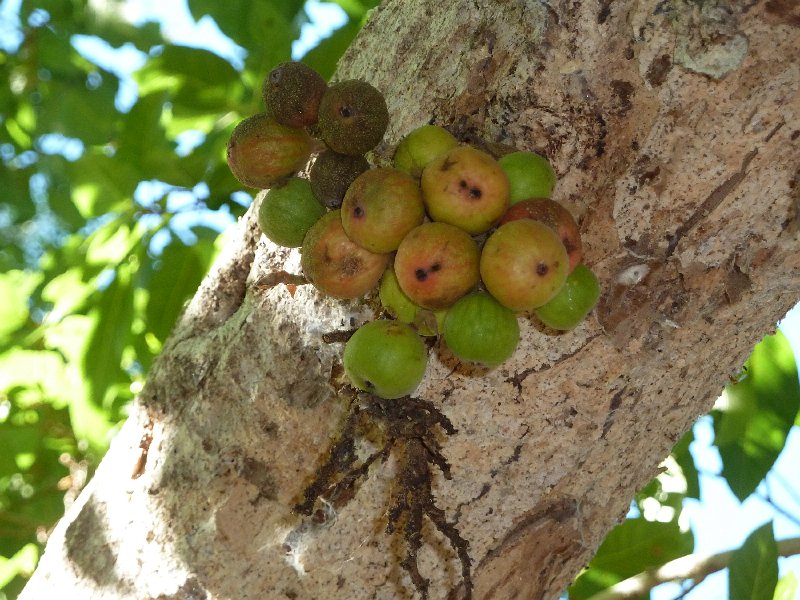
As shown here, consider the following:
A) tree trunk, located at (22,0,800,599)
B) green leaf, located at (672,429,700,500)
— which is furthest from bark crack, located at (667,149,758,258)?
green leaf, located at (672,429,700,500)

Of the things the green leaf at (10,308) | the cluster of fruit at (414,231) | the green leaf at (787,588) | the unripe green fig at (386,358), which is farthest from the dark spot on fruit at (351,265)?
the green leaf at (10,308)

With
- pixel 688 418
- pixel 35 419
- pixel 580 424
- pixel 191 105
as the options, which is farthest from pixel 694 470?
pixel 35 419

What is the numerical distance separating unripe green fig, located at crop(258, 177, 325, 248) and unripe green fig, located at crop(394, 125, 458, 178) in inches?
9.0

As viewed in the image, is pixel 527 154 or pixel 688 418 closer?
pixel 527 154

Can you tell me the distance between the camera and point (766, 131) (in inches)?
54.7

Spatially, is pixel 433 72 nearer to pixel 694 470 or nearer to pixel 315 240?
pixel 315 240

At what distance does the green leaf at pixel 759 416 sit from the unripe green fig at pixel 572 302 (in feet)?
3.83

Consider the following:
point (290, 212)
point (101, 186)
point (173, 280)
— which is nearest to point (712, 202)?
point (290, 212)

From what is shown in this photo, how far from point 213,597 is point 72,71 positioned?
2805 mm

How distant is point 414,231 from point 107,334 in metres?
1.72

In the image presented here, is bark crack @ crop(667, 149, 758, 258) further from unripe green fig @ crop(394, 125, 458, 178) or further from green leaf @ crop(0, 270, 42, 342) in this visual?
green leaf @ crop(0, 270, 42, 342)

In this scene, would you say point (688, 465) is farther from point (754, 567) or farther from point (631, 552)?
point (754, 567)

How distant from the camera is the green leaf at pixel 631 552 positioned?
261 centimetres

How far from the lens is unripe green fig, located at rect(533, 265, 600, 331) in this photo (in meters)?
1.36
